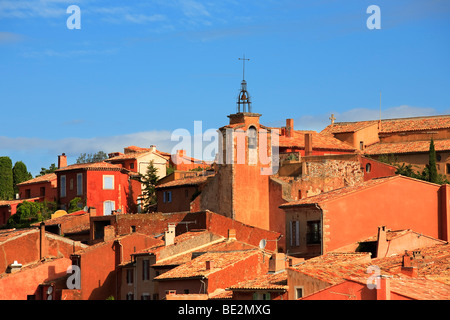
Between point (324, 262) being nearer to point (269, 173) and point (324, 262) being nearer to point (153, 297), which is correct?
point (153, 297)

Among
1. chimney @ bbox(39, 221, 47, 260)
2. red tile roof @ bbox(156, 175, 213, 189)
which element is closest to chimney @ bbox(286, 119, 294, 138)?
red tile roof @ bbox(156, 175, 213, 189)

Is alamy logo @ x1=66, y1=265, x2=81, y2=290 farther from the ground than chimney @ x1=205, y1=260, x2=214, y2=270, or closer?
closer

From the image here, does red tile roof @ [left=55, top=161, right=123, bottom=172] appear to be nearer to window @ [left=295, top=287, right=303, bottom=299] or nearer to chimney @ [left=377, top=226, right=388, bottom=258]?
chimney @ [left=377, top=226, right=388, bottom=258]

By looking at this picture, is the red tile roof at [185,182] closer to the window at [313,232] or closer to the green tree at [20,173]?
the window at [313,232]

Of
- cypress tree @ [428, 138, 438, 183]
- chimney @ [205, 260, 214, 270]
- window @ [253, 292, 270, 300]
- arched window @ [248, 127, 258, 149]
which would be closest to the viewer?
window @ [253, 292, 270, 300]

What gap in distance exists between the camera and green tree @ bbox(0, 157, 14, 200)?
84562mm

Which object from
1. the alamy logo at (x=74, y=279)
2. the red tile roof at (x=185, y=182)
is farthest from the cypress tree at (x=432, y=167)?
the alamy logo at (x=74, y=279)

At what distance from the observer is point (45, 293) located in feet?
160

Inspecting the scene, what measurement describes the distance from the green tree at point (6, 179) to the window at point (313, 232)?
150ft

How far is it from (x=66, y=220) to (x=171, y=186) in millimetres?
6562

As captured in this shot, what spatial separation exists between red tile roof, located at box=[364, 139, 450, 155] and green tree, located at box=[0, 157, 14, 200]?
31.1 m

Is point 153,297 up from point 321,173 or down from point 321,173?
down

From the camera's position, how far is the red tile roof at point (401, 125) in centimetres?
6906
